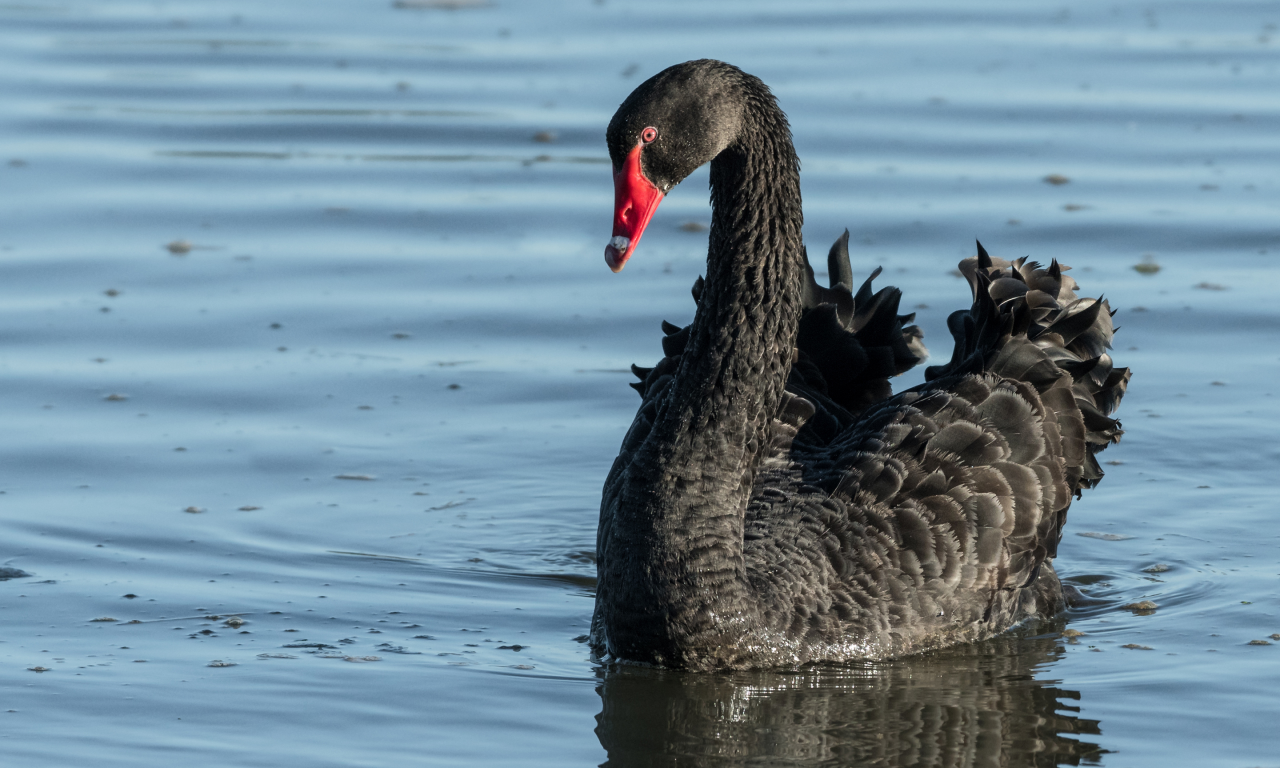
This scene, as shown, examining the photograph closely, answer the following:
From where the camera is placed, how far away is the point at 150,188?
43.0 ft

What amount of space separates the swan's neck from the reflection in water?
208 mm

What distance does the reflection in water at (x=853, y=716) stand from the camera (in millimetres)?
6102

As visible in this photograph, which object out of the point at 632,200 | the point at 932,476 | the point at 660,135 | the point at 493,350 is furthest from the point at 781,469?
the point at 493,350

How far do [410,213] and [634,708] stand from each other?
676 centimetres

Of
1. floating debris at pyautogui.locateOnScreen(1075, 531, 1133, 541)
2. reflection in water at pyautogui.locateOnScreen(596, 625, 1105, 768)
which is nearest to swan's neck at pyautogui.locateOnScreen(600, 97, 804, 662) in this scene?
reflection in water at pyautogui.locateOnScreen(596, 625, 1105, 768)

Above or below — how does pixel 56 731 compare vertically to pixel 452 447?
below

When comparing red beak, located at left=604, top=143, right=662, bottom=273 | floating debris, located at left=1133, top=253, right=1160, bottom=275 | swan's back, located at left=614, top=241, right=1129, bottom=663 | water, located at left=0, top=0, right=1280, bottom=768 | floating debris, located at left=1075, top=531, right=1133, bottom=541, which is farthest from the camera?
floating debris, located at left=1133, top=253, right=1160, bottom=275

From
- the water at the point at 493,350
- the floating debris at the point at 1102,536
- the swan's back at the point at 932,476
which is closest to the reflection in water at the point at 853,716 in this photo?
the water at the point at 493,350

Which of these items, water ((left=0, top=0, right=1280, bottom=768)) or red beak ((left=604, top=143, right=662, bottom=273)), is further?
water ((left=0, top=0, right=1280, bottom=768))

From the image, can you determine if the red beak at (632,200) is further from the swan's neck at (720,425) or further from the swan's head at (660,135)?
the swan's neck at (720,425)

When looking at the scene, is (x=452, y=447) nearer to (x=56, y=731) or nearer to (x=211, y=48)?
(x=56, y=731)

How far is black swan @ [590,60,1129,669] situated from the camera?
651 centimetres

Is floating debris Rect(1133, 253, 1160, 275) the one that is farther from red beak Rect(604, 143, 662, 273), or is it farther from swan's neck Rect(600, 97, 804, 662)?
red beak Rect(604, 143, 662, 273)

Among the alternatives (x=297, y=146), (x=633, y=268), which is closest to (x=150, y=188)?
(x=297, y=146)
